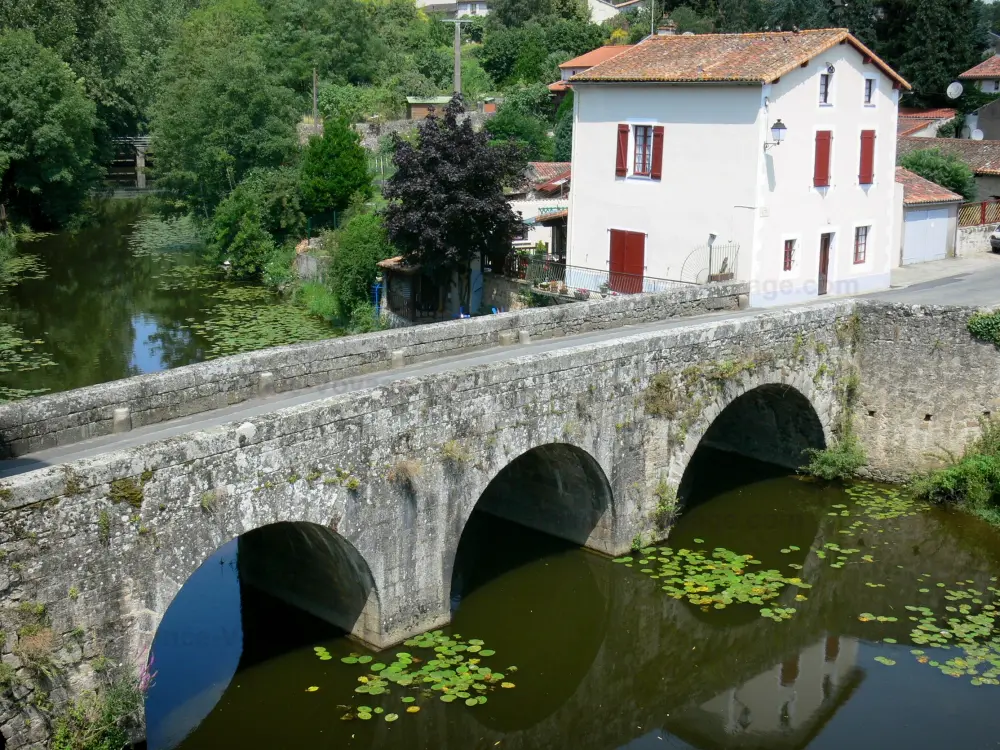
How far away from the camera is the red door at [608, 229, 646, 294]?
25.7 metres

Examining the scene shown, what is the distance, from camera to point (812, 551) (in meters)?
18.3

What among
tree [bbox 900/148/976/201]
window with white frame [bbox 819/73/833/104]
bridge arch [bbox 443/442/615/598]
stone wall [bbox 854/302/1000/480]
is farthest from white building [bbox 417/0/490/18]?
bridge arch [bbox 443/442/615/598]

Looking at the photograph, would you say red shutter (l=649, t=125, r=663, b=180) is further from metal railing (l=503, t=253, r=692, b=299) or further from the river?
the river

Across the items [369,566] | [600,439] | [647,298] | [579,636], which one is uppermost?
[647,298]

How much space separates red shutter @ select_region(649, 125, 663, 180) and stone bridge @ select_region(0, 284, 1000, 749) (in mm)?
5267

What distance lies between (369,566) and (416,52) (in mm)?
60887

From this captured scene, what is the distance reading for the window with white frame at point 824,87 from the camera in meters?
24.3

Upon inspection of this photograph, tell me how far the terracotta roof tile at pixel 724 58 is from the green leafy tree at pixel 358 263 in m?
8.50

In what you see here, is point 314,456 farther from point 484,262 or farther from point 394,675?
point 484,262

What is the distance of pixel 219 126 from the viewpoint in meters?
42.8

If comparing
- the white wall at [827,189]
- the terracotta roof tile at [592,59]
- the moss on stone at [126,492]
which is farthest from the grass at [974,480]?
the terracotta roof tile at [592,59]

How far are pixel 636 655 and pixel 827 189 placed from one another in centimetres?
1373

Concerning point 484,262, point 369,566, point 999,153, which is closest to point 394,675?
point 369,566

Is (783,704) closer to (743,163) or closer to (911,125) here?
(743,163)
